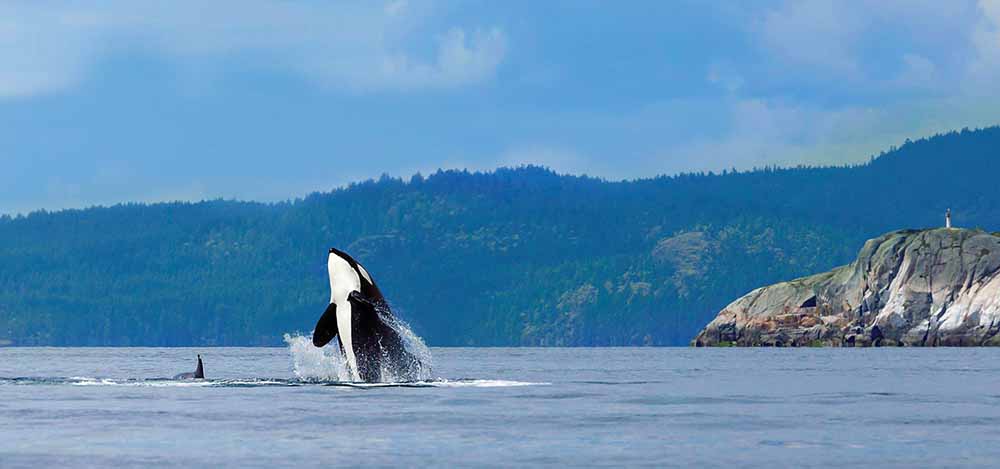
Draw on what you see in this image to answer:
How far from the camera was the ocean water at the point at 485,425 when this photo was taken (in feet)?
122

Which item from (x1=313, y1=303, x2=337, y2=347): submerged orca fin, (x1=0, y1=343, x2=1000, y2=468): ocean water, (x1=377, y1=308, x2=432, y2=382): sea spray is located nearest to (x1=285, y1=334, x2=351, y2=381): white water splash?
(x1=0, y1=343, x2=1000, y2=468): ocean water

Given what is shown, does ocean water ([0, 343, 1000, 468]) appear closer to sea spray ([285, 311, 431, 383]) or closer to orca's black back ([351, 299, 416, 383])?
sea spray ([285, 311, 431, 383])

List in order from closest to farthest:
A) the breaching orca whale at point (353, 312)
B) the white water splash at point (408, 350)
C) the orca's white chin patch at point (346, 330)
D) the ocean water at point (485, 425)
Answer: the ocean water at point (485, 425) < the breaching orca whale at point (353, 312) < the orca's white chin patch at point (346, 330) < the white water splash at point (408, 350)

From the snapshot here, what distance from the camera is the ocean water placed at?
122ft

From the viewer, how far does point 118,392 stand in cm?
6525

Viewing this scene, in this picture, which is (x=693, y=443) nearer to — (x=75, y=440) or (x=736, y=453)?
(x=736, y=453)

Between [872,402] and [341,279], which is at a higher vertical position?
[341,279]

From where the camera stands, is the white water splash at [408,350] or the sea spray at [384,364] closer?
the white water splash at [408,350]

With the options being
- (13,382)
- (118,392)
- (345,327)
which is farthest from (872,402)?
(13,382)

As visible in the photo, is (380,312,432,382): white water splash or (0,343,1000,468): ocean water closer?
(0,343,1000,468): ocean water

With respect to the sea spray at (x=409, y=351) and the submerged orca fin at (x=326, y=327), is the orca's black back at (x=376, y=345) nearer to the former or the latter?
the sea spray at (x=409, y=351)

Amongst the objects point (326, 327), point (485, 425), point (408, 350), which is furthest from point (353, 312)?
point (485, 425)

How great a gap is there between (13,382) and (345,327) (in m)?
22.7

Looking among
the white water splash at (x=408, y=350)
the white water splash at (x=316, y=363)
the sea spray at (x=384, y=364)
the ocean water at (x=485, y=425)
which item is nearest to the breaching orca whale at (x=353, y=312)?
the white water splash at (x=408, y=350)
